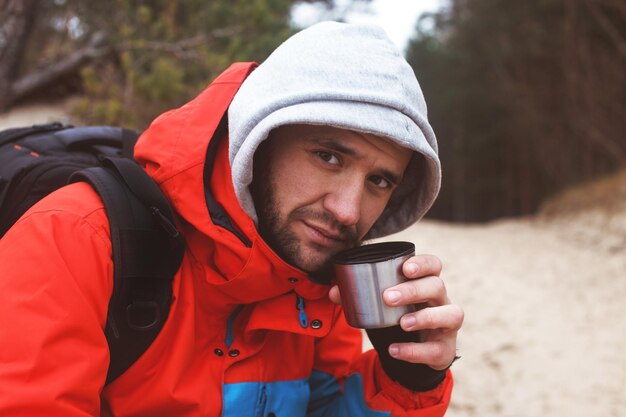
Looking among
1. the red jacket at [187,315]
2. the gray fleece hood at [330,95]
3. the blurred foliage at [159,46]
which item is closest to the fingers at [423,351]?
the red jacket at [187,315]

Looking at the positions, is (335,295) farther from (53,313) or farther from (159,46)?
(159,46)

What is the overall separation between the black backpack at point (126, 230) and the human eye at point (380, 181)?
0.69m

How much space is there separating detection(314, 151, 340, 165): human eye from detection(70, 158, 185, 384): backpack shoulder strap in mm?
520

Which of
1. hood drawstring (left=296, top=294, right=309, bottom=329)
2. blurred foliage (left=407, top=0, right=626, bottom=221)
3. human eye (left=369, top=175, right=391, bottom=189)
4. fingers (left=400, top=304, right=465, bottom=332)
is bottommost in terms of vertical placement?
blurred foliage (left=407, top=0, right=626, bottom=221)

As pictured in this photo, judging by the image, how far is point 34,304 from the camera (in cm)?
119

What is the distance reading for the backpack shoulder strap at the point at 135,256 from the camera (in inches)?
54.4

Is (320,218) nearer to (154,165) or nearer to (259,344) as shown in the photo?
(259,344)

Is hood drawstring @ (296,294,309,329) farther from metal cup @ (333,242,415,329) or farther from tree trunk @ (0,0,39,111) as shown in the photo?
tree trunk @ (0,0,39,111)

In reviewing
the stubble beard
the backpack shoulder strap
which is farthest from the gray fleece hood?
the backpack shoulder strap

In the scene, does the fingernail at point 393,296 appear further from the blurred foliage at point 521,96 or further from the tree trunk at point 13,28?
the blurred foliage at point 521,96

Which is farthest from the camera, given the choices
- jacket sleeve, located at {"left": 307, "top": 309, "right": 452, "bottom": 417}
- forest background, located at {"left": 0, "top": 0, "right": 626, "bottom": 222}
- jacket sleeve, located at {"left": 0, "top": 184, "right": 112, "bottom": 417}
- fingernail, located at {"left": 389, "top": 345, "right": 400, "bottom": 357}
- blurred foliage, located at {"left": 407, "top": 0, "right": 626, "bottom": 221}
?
blurred foliage, located at {"left": 407, "top": 0, "right": 626, "bottom": 221}

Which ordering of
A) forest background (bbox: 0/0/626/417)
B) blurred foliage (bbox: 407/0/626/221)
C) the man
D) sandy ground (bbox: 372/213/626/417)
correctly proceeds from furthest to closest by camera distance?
blurred foliage (bbox: 407/0/626/221)
forest background (bbox: 0/0/626/417)
sandy ground (bbox: 372/213/626/417)
the man

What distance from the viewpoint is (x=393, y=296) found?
150cm

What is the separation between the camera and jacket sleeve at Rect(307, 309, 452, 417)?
1.85 m
